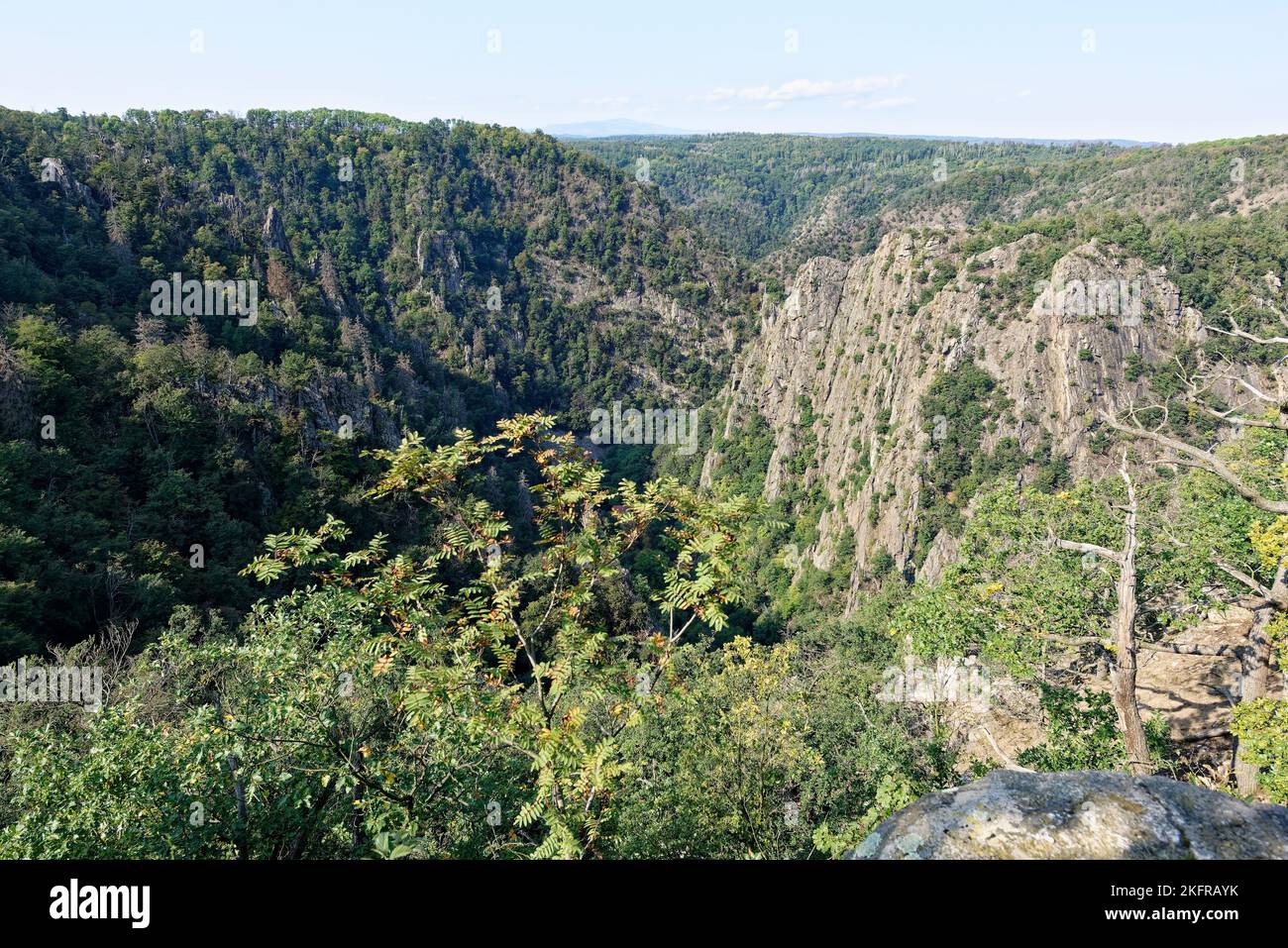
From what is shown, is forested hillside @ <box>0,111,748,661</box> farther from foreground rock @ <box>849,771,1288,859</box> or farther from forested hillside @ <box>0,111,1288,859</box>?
foreground rock @ <box>849,771,1288,859</box>

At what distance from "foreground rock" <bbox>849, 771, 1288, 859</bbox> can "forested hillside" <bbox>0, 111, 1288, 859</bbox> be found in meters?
3.12

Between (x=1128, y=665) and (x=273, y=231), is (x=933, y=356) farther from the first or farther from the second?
(x=273, y=231)

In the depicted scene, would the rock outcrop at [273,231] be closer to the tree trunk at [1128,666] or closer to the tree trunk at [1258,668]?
the tree trunk at [1128,666]

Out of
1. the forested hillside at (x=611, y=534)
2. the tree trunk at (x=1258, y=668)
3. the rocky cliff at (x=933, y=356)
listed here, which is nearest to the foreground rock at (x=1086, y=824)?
the forested hillside at (x=611, y=534)

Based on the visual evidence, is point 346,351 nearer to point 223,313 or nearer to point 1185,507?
point 223,313

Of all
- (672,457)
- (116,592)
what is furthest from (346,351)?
(672,457)

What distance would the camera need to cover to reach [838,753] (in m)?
18.9

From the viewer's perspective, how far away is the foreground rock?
4312 mm

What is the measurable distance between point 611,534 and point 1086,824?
583 centimetres

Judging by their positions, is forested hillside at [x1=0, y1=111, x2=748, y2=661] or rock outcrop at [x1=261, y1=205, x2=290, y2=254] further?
rock outcrop at [x1=261, y1=205, x2=290, y2=254]

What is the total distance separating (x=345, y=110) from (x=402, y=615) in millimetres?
221795

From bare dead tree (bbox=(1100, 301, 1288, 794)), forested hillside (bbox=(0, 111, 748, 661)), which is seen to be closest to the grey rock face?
forested hillside (bbox=(0, 111, 748, 661))

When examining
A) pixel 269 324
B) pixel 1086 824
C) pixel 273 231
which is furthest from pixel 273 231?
pixel 1086 824
